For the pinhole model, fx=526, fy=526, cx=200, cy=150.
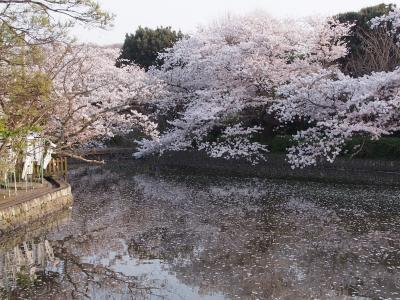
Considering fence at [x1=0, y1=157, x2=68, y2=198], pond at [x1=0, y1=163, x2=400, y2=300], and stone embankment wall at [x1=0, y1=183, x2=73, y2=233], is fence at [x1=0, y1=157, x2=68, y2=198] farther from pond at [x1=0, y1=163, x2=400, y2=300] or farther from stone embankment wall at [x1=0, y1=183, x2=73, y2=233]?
pond at [x1=0, y1=163, x2=400, y2=300]

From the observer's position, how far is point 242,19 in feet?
86.3

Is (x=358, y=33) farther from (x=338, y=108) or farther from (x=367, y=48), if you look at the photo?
(x=338, y=108)

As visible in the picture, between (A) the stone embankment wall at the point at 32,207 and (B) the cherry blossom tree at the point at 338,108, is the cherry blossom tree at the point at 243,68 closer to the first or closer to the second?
(B) the cherry blossom tree at the point at 338,108

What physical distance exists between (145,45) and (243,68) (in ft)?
53.7

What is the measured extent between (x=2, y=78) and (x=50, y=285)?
13.9 feet

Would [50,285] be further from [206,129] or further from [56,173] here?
[206,129]

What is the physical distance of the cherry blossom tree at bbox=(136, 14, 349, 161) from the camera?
24.5m

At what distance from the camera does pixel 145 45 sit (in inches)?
1542

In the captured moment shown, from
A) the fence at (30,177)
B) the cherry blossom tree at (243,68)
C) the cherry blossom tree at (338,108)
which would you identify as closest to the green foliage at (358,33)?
the cherry blossom tree at (243,68)

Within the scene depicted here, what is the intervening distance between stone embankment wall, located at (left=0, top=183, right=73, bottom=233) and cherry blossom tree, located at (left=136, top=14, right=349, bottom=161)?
33.4 ft

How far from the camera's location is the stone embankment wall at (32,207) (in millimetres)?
12414

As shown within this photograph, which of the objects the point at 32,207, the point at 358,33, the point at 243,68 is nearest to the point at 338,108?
the point at 243,68

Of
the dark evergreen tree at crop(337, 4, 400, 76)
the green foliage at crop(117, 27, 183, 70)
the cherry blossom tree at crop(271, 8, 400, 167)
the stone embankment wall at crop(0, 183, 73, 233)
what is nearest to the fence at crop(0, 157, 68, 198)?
the stone embankment wall at crop(0, 183, 73, 233)

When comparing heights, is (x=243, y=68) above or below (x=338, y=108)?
above
